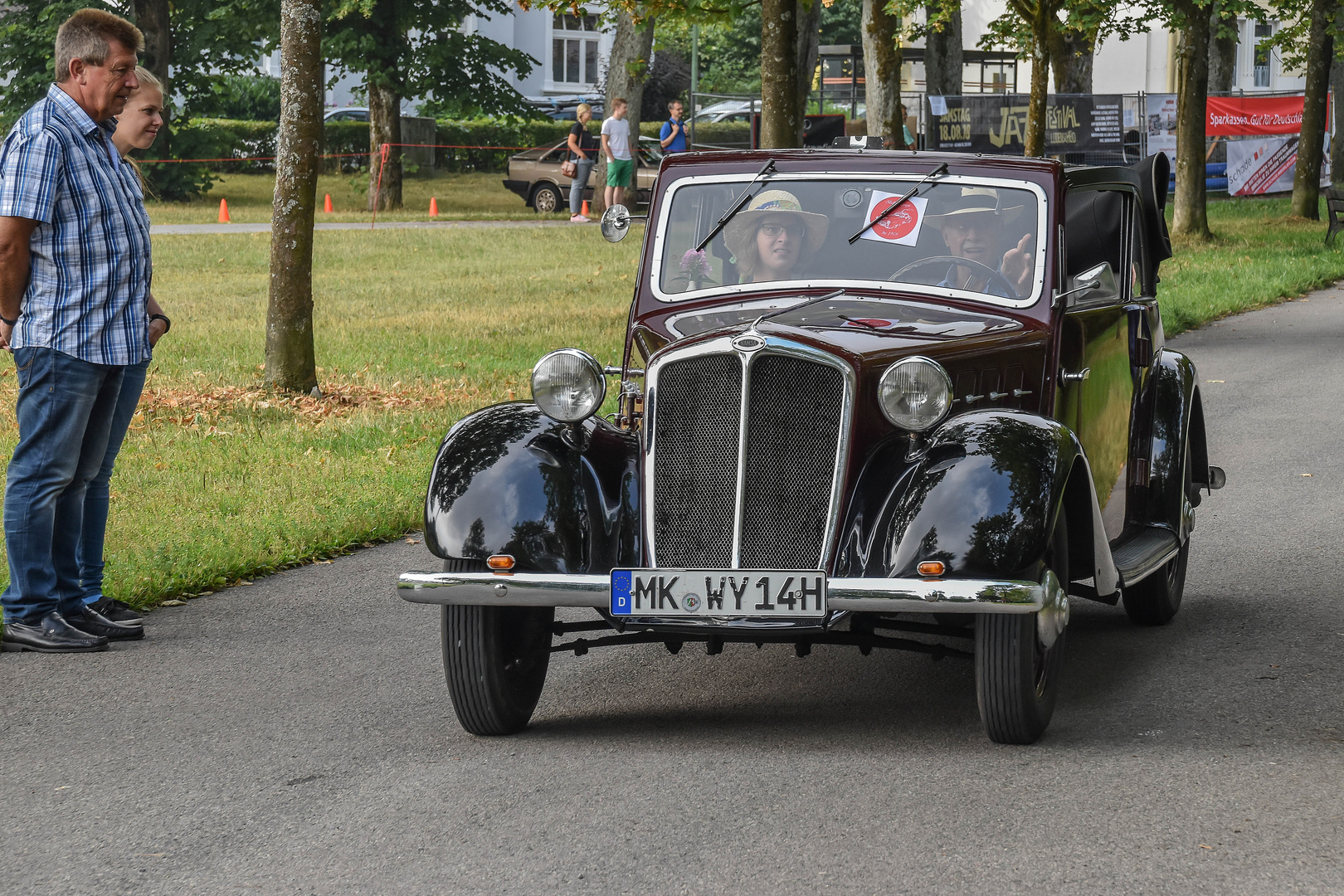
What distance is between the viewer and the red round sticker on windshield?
5.87 metres

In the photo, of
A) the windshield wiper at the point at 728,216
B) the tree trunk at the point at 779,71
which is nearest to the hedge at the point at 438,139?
the tree trunk at the point at 779,71

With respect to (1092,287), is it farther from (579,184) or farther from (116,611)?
(579,184)

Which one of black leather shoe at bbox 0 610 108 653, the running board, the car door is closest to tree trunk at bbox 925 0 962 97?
the car door

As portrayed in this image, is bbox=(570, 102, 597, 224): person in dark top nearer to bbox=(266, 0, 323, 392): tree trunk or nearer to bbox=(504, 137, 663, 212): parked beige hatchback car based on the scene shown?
bbox=(504, 137, 663, 212): parked beige hatchback car

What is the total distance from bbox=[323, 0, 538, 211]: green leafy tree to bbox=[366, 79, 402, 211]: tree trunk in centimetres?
2

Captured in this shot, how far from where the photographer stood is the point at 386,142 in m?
34.1

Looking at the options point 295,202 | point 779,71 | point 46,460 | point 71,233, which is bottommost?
point 46,460

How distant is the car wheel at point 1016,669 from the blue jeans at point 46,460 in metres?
3.31

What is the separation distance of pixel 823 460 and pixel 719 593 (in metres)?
0.53

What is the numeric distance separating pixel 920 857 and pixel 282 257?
834 cm

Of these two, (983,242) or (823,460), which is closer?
(823,460)

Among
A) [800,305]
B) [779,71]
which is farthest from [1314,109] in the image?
[800,305]

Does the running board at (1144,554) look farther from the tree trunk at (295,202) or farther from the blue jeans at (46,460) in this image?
the tree trunk at (295,202)

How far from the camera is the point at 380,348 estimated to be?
1421 centimetres
